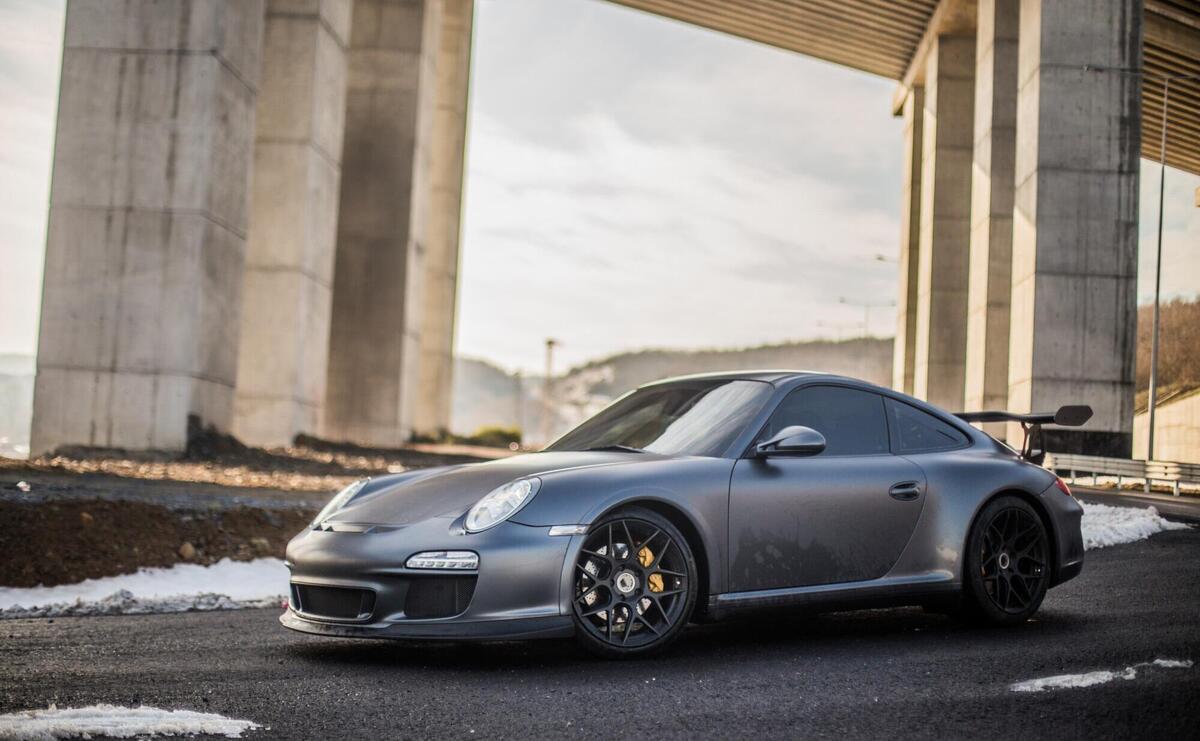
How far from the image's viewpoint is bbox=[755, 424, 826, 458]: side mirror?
523 centimetres

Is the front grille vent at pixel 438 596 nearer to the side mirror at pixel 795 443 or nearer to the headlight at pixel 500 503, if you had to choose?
the headlight at pixel 500 503

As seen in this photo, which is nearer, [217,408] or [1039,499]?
[1039,499]

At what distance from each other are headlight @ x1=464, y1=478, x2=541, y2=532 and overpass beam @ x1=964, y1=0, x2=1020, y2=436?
23.2m

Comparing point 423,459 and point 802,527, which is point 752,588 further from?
point 423,459

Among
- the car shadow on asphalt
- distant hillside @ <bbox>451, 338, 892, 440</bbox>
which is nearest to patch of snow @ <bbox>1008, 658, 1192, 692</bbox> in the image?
the car shadow on asphalt

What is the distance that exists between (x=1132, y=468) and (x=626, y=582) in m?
15.7

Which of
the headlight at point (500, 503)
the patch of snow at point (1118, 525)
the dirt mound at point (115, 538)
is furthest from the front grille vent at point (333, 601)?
the patch of snow at point (1118, 525)

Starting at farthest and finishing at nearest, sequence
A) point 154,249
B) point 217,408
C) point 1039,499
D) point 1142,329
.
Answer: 1. point 1142,329
2. point 217,408
3. point 154,249
4. point 1039,499

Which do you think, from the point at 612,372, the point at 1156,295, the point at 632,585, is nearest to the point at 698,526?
the point at 632,585

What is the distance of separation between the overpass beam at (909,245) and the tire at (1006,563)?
1313 inches

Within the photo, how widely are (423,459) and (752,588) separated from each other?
17.7 metres

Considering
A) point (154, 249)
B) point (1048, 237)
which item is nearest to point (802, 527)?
point (154, 249)

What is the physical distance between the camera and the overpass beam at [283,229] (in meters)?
21.3

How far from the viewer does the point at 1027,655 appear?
16.5 ft
